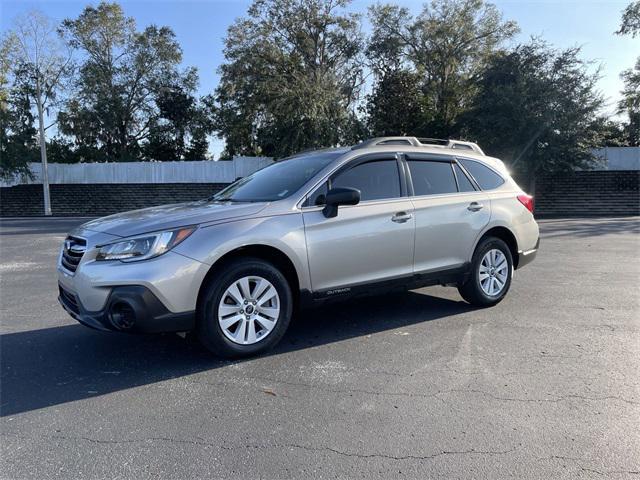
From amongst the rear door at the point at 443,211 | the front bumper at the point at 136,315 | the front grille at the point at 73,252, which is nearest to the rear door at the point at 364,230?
the rear door at the point at 443,211

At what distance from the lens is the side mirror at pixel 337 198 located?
4532 millimetres

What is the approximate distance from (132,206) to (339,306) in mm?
25907

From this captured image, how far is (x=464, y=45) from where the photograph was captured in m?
32.6

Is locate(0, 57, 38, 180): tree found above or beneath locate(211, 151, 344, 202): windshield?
above

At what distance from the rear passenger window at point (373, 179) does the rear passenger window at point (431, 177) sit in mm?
249

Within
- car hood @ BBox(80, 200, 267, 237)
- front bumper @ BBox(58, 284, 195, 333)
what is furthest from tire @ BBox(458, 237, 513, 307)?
front bumper @ BBox(58, 284, 195, 333)

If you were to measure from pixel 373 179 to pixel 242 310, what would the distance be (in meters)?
1.90

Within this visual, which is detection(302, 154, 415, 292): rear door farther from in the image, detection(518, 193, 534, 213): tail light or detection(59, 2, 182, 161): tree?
detection(59, 2, 182, 161): tree

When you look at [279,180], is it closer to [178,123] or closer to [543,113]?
[543,113]

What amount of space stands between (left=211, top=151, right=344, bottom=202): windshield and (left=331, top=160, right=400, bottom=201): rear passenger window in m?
0.23

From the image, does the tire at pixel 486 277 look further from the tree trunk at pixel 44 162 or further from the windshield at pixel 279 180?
the tree trunk at pixel 44 162

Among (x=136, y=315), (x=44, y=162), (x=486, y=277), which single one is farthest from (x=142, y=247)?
(x=44, y=162)

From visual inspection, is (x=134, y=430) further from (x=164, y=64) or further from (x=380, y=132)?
(x=164, y=64)

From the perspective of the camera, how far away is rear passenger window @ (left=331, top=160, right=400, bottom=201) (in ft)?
16.4
